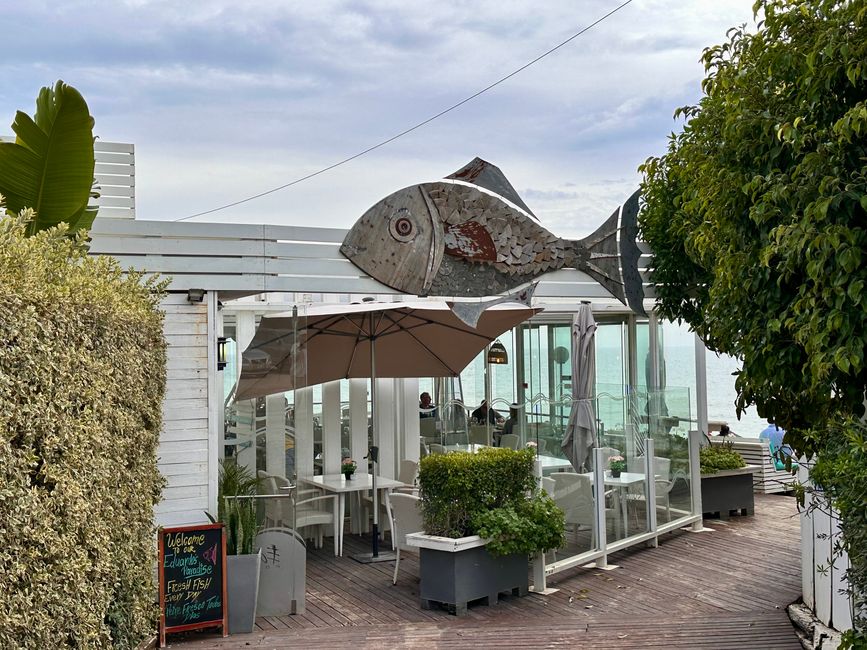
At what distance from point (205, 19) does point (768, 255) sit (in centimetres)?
1657

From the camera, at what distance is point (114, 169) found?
789cm

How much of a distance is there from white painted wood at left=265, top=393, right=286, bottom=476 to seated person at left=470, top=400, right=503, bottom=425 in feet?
23.4

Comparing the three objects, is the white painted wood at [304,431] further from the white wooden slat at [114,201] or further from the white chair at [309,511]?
the white wooden slat at [114,201]

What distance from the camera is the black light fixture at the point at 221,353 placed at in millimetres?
8469

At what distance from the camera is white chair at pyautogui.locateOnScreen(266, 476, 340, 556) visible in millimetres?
7980

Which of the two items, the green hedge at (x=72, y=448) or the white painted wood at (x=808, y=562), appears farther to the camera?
the white painted wood at (x=808, y=562)

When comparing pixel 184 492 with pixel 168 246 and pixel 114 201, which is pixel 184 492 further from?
pixel 114 201

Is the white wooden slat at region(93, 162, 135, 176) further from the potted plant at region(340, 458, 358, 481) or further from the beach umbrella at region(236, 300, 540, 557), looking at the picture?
the potted plant at region(340, 458, 358, 481)

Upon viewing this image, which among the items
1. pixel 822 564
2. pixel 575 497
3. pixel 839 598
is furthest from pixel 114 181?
pixel 839 598

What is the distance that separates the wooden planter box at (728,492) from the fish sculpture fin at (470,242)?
4.41 metres

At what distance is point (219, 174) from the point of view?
1043 inches

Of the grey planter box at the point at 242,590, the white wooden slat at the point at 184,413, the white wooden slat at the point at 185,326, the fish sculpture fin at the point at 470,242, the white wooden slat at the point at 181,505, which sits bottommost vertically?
the grey planter box at the point at 242,590

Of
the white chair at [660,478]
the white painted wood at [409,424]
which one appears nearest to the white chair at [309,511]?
the white painted wood at [409,424]

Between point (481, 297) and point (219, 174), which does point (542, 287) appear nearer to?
point (481, 297)
